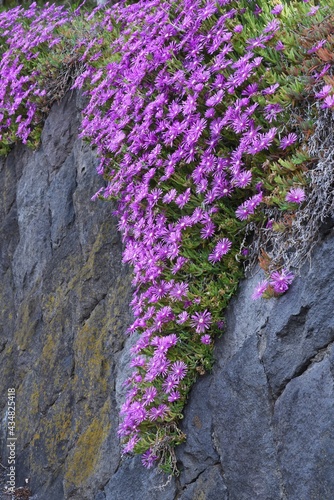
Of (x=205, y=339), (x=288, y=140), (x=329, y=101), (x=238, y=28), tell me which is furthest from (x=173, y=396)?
(x=238, y=28)

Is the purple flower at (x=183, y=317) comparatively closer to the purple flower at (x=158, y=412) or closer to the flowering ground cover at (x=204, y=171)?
the flowering ground cover at (x=204, y=171)

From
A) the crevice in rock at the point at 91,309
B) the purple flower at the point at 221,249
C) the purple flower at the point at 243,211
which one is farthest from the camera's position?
the crevice in rock at the point at 91,309

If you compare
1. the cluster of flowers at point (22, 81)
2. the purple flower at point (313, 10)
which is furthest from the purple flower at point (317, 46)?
the cluster of flowers at point (22, 81)

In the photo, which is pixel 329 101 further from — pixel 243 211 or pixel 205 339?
pixel 205 339

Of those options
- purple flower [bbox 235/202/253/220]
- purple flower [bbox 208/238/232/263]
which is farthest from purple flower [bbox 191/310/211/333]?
purple flower [bbox 235/202/253/220]

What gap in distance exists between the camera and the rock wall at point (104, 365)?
8.63 feet

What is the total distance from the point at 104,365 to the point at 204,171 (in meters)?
1.56

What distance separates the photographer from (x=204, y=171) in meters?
3.30

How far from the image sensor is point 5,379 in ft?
19.4

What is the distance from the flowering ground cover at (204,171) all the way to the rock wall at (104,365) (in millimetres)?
143

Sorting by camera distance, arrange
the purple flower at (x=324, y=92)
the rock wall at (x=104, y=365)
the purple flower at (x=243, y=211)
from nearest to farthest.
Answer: the rock wall at (x=104, y=365) → the purple flower at (x=324, y=92) → the purple flower at (x=243, y=211)

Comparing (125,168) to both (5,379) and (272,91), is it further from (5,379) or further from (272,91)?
(5,379)

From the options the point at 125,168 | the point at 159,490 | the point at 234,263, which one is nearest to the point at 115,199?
the point at 125,168

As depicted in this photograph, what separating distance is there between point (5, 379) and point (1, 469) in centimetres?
75
